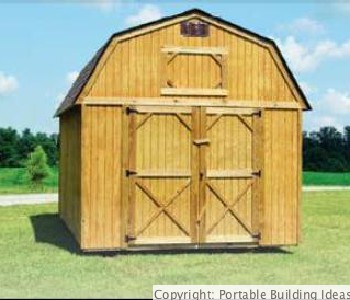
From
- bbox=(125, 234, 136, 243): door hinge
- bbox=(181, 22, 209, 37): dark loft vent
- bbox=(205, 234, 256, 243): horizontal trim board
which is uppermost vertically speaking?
bbox=(181, 22, 209, 37): dark loft vent

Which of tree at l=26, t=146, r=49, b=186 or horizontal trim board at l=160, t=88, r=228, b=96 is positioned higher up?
horizontal trim board at l=160, t=88, r=228, b=96

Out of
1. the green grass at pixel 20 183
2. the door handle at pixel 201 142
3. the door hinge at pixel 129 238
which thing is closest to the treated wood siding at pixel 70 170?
the door hinge at pixel 129 238

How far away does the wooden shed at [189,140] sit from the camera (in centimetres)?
1385

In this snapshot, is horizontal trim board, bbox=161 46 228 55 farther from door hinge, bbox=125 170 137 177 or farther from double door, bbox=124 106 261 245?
door hinge, bbox=125 170 137 177

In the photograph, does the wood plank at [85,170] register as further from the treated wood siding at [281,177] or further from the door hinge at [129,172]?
the treated wood siding at [281,177]

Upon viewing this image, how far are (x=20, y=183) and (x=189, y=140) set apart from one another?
3394 centimetres

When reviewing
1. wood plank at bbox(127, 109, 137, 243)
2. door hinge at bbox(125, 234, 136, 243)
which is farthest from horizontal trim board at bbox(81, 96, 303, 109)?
door hinge at bbox(125, 234, 136, 243)

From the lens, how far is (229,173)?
14352 millimetres

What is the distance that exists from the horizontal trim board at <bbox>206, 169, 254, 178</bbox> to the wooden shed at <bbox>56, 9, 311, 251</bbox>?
0.02 meters

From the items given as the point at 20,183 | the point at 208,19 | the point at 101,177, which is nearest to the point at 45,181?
the point at 20,183

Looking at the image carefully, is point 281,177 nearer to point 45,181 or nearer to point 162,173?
point 162,173

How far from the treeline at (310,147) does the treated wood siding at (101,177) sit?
4806cm

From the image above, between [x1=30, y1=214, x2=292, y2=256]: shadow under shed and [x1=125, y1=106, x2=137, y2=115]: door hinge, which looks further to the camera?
[x1=30, y1=214, x2=292, y2=256]: shadow under shed

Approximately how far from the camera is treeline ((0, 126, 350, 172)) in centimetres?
6238
